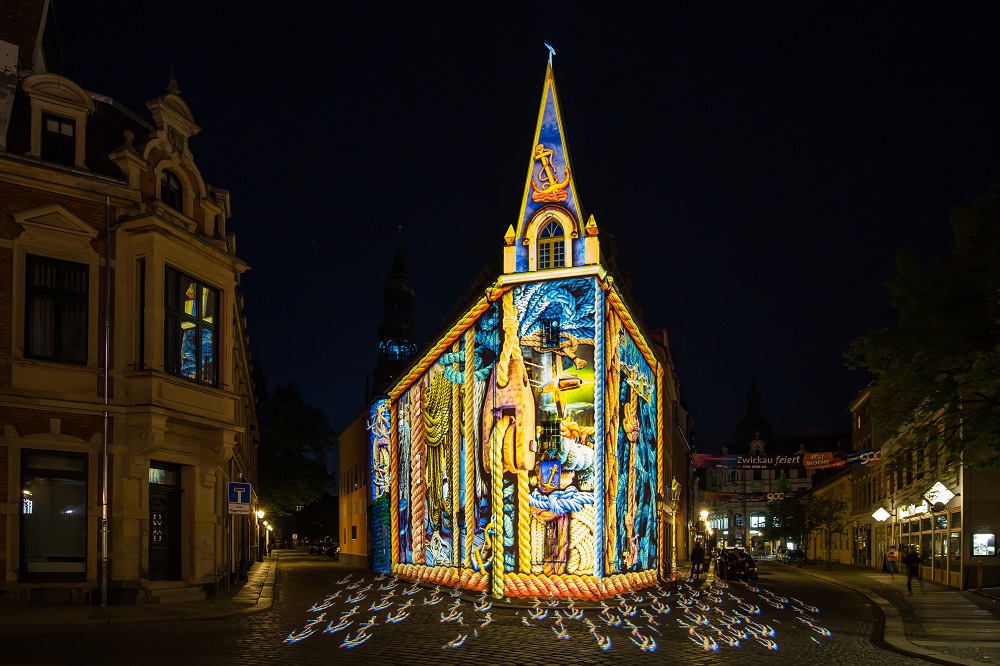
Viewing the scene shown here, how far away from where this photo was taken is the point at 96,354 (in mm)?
21188

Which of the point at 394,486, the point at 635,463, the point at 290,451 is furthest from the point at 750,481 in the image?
the point at 635,463

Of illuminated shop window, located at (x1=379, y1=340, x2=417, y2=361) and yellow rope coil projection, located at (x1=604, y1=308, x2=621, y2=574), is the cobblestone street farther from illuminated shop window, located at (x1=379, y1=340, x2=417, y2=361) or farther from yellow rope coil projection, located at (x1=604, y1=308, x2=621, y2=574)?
illuminated shop window, located at (x1=379, y1=340, x2=417, y2=361)

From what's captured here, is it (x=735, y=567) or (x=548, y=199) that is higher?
(x=548, y=199)

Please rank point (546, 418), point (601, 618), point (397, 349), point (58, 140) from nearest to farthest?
point (601, 618) < point (58, 140) < point (546, 418) < point (397, 349)

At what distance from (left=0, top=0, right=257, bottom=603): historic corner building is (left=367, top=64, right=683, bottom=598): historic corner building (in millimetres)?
8207

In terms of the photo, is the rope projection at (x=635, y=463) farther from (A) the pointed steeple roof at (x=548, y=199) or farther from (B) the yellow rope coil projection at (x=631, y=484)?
(A) the pointed steeple roof at (x=548, y=199)

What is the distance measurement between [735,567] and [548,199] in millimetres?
20550

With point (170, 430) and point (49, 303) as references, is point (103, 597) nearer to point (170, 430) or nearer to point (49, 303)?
point (170, 430)

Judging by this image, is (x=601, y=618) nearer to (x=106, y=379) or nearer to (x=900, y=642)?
(x=900, y=642)

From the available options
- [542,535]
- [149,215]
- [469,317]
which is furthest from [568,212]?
[149,215]

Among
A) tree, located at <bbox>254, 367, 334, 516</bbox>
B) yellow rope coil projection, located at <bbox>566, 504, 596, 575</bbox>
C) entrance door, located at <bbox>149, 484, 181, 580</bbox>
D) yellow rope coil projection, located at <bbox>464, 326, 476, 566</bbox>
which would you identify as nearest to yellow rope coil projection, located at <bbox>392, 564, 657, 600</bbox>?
yellow rope coil projection, located at <bbox>566, 504, 596, 575</bbox>

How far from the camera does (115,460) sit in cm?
2122

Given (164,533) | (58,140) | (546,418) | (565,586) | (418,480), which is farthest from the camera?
(418,480)

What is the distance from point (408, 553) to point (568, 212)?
45.3 ft
